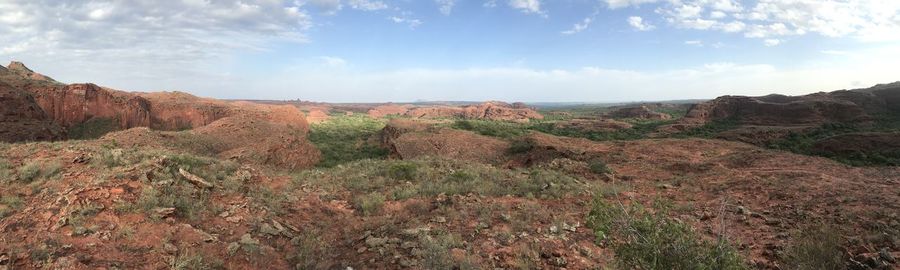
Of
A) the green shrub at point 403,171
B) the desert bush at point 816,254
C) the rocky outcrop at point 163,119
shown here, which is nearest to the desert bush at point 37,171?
the green shrub at point 403,171

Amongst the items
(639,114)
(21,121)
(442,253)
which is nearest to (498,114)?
(639,114)

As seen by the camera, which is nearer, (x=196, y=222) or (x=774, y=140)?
(x=196, y=222)

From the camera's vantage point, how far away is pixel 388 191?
440 inches

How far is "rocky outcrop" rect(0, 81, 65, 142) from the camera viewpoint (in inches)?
870

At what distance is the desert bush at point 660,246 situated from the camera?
3961 mm

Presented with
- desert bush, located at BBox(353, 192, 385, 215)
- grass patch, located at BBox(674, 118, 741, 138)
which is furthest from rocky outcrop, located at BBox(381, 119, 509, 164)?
grass patch, located at BBox(674, 118, 741, 138)

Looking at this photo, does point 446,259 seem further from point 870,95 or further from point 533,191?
point 870,95

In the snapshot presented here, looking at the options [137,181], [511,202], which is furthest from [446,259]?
Result: [137,181]

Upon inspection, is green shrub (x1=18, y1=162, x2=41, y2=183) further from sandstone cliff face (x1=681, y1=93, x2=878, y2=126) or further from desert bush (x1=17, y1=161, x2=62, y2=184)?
sandstone cliff face (x1=681, y1=93, x2=878, y2=126)

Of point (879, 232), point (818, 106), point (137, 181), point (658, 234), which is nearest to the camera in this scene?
point (658, 234)

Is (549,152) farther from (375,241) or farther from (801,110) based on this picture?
(801,110)

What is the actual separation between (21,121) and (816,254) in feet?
109

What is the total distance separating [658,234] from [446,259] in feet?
10.7

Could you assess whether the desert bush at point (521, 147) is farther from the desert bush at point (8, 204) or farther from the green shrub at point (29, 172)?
the desert bush at point (8, 204)
